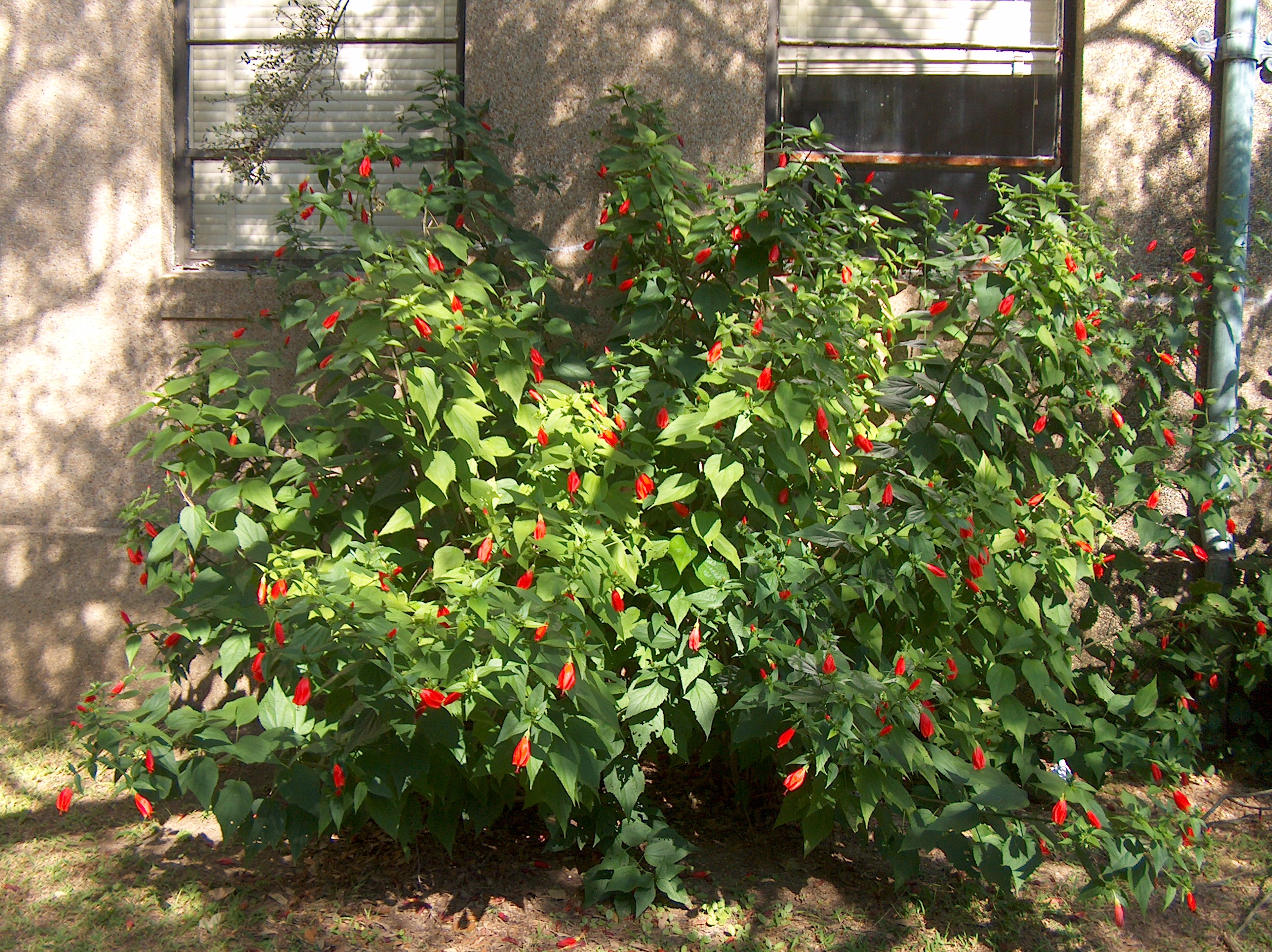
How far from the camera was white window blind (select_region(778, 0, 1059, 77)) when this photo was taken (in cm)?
385

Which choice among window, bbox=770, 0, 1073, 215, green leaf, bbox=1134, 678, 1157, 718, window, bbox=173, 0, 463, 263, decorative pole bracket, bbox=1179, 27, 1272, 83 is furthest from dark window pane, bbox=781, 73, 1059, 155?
green leaf, bbox=1134, 678, 1157, 718

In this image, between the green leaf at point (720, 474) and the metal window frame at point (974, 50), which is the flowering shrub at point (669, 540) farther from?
the metal window frame at point (974, 50)

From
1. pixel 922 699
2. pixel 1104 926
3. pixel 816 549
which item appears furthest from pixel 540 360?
pixel 1104 926

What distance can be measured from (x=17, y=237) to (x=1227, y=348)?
457 cm

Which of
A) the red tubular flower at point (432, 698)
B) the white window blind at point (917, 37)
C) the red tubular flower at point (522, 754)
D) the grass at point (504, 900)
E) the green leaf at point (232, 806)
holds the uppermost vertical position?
the white window blind at point (917, 37)

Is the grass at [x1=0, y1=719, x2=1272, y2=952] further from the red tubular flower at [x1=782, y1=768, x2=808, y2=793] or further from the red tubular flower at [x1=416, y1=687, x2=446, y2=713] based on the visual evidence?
the red tubular flower at [x1=416, y1=687, x2=446, y2=713]

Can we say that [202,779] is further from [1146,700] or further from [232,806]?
[1146,700]

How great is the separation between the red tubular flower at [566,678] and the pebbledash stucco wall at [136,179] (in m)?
2.00

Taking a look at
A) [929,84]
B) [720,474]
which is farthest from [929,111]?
[720,474]

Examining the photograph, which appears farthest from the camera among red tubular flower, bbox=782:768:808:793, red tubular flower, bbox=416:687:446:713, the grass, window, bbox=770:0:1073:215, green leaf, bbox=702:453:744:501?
window, bbox=770:0:1073:215

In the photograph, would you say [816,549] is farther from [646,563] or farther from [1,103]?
[1,103]

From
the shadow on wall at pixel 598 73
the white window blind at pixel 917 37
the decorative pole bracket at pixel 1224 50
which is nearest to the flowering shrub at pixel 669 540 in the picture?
the shadow on wall at pixel 598 73

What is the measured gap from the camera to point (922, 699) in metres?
2.48

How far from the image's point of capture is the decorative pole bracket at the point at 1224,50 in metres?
3.56
